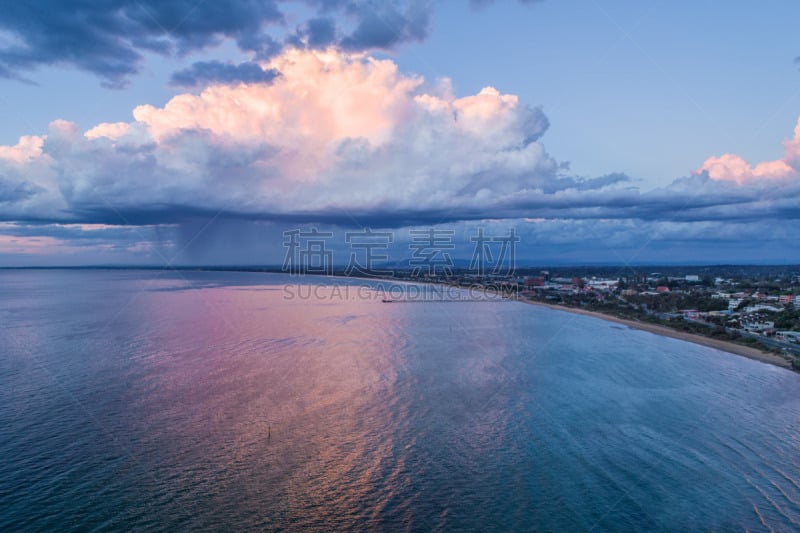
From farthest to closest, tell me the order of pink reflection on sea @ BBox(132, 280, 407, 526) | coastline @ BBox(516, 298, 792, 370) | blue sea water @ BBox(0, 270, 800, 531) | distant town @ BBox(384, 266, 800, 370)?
1. distant town @ BBox(384, 266, 800, 370)
2. coastline @ BBox(516, 298, 792, 370)
3. pink reflection on sea @ BBox(132, 280, 407, 526)
4. blue sea water @ BBox(0, 270, 800, 531)

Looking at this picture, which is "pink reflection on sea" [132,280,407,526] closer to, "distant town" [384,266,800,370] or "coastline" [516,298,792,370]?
"coastline" [516,298,792,370]

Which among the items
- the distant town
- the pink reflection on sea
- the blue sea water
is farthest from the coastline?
the pink reflection on sea

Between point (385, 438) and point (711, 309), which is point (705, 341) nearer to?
point (711, 309)

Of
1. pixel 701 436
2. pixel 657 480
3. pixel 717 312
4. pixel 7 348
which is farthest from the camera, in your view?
pixel 717 312

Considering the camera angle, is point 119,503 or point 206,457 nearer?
point 119,503

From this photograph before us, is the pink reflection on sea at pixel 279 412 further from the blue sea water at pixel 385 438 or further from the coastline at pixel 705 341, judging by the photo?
the coastline at pixel 705 341

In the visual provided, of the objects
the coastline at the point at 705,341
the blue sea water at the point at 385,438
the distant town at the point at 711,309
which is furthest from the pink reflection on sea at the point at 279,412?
the distant town at the point at 711,309

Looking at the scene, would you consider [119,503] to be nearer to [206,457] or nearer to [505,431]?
→ [206,457]

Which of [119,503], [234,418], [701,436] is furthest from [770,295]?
[119,503]

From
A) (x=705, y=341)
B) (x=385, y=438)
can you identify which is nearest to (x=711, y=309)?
(x=705, y=341)
